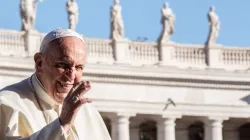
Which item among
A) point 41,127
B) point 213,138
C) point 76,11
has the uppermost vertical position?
point 76,11

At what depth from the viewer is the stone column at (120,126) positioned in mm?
44781

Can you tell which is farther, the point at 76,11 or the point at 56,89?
the point at 76,11

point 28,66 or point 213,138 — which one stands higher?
point 28,66

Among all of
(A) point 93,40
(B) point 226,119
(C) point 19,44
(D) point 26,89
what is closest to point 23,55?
(C) point 19,44

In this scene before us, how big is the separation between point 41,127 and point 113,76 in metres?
40.5

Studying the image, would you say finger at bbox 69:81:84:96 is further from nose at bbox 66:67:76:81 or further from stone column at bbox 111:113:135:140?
stone column at bbox 111:113:135:140

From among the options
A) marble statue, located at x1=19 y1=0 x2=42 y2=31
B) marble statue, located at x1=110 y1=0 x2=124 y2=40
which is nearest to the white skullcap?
marble statue, located at x1=19 y1=0 x2=42 y2=31

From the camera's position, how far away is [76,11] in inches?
1825

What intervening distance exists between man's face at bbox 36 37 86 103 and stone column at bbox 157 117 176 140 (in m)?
40.9

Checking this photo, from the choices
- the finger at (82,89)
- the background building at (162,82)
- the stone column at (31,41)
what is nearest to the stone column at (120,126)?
the background building at (162,82)

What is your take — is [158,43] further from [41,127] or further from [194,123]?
[41,127]

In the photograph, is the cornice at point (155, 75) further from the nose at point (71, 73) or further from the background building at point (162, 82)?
the nose at point (71, 73)

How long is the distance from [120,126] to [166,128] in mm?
2544

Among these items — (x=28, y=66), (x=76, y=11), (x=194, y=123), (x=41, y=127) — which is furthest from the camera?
(x=194, y=123)
